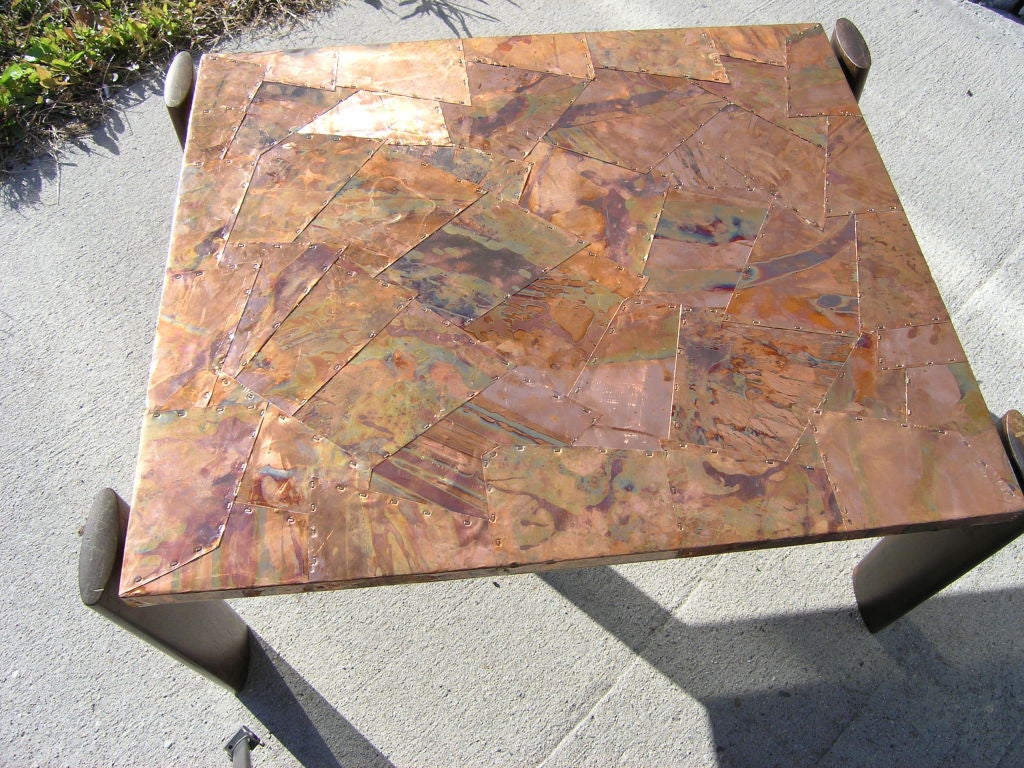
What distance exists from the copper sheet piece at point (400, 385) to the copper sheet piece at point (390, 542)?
4.9 inches

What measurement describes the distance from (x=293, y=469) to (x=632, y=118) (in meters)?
1.38

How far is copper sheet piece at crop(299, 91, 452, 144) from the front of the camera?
2.18 meters

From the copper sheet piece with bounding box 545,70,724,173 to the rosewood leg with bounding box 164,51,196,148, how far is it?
110cm

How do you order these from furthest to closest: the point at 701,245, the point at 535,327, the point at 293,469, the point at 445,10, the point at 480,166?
the point at 445,10 → the point at 480,166 → the point at 701,245 → the point at 535,327 → the point at 293,469

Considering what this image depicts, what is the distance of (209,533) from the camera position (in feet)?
5.23

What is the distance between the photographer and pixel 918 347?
1865 millimetres

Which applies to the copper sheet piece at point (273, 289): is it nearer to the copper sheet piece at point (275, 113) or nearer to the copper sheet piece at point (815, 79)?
the copper sheet piece at point (275, 113)

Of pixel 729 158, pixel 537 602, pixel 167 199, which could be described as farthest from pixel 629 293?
pixel 167 199

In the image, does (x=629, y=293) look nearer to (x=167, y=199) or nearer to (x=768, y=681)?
(x=768, y=681)

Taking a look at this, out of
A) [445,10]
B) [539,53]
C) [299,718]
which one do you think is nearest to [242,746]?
[299,718]

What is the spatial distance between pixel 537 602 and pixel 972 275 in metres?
2.09

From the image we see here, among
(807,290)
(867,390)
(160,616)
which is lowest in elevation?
(160,616)

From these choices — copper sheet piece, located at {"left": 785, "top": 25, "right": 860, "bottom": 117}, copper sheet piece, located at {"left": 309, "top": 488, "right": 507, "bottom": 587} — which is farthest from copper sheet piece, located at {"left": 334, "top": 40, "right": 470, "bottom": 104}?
copper sheet piece, located at {"left": 309, "top": 488, "right": 507, "bottom": 587}

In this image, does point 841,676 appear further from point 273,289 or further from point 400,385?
point 273,289
